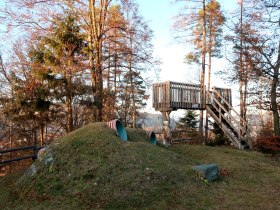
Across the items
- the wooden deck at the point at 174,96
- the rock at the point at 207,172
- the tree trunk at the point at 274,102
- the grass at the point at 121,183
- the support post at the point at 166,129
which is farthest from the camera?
the tree trunk at the point at 274,102

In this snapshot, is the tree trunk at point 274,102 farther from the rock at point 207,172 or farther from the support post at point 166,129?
the rock at point 207,172

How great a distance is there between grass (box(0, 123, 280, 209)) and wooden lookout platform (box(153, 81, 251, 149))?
5.82m

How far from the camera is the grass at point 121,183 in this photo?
5820 mm

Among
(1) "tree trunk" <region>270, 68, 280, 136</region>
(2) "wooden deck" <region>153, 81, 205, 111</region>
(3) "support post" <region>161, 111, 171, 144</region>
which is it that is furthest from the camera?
(1) "tree trunk" <region>270, 68, 280, 136</region>

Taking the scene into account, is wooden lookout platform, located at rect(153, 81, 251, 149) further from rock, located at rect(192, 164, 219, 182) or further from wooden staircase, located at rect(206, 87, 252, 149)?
rock, located at rect(192, 164, 219, 182)

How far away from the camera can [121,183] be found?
6285mm

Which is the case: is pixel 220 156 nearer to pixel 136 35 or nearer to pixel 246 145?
pixel 246 145

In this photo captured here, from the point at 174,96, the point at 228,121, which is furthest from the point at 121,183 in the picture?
the point at 228,121

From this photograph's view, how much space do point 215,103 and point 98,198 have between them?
37.6 feet

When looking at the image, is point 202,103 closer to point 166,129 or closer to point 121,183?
point 166,129

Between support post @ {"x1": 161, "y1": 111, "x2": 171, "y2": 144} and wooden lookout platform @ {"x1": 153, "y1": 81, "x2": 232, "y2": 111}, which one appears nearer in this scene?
support post @ {"x1": 161, "y1": 111, "x2": 171, "y2": 144}

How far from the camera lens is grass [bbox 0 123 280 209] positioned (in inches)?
229

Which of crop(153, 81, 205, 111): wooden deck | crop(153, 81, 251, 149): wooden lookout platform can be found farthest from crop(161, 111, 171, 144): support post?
crop(153, 81, 205, 111): wooden deck

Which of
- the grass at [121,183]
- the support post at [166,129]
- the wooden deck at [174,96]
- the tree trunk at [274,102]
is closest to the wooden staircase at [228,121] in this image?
the wooden deck at [174,96]
